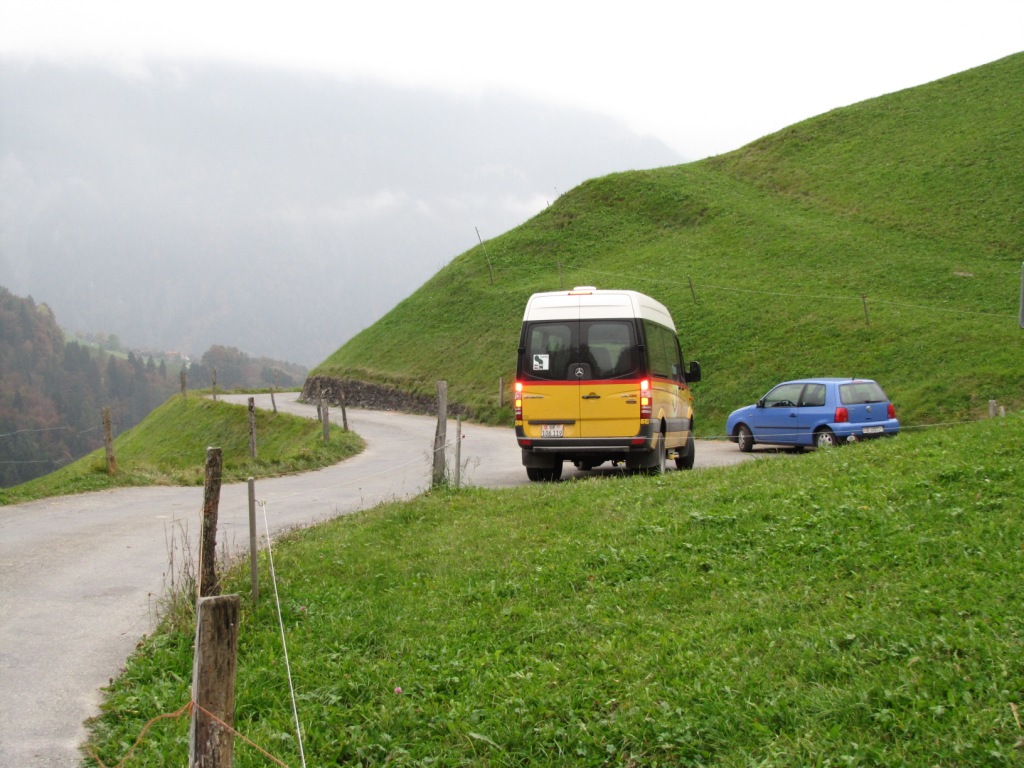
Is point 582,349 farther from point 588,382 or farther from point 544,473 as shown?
point 544,473

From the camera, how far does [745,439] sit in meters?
20.8

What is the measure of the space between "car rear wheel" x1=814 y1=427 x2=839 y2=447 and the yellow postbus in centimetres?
530

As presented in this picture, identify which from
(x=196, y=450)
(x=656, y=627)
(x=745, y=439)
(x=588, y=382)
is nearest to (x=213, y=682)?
(x=656, y=627)

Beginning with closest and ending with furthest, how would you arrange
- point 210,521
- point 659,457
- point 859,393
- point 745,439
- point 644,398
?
point 210,521, point 644,398, point 659,457, point 859,393, point 745,439

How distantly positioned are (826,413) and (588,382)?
674 centimetres

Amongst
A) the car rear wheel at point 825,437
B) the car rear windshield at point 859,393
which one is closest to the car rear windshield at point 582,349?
the car rear wheel at point 825,437

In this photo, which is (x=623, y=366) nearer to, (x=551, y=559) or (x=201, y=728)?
(x=551, y=559)

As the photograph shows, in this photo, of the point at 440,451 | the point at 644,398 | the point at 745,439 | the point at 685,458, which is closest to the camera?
the point at 440,451

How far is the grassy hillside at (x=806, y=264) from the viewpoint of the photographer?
26969 mm

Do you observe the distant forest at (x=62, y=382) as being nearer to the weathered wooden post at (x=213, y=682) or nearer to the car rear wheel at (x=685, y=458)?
the car rear wheel at (x=685, y=458)

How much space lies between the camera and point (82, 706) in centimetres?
576

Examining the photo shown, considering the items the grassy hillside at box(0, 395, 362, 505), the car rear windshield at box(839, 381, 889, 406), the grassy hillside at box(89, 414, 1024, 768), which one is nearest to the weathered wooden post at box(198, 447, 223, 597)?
the grassy hillside at box(89, 414, 1024, 768)

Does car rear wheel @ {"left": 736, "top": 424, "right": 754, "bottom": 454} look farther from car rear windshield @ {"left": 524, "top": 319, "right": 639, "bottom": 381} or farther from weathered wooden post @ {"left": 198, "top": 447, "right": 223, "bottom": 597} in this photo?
weathered wooden post @ {"left": 198, "top": 447, "right": 223, "bottom": 597}

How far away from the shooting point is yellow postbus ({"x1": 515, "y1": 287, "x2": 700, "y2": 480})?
1431cm
